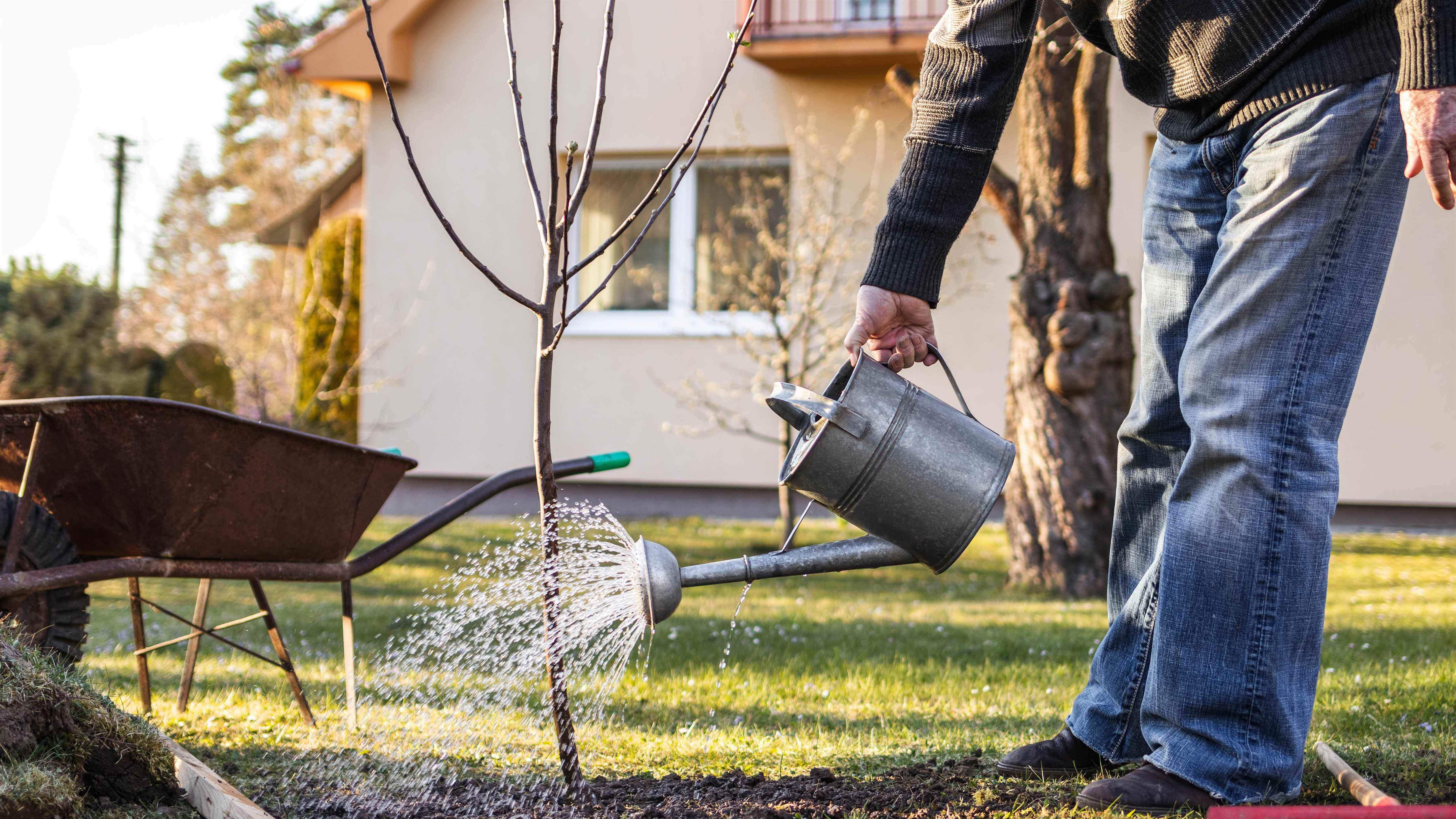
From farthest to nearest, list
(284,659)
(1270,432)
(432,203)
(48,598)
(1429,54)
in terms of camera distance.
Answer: (284,659) < (48,598) < (432,203) < (1270,432) < (1429,54)

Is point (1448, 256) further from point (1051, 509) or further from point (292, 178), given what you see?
point (292, 178)

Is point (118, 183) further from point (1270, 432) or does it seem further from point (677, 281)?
point (1270, 432)

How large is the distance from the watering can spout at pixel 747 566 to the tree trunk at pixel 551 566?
0.26m

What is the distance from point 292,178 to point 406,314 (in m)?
12.0

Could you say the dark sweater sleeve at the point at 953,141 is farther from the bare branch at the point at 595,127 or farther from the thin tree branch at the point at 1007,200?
the thin tree branch at the point at 1007,200

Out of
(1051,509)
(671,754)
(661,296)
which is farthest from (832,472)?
(661,296)

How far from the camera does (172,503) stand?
2.47 m

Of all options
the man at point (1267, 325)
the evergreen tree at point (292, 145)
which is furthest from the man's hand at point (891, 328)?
the evergreen tree at point (292, 145)

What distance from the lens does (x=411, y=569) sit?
699 cm

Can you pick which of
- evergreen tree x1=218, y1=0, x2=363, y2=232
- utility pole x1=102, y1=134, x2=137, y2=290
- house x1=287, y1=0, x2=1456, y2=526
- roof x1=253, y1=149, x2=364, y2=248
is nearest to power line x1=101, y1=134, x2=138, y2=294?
utility pole x1=102, y1=134, x2=137, y2=290

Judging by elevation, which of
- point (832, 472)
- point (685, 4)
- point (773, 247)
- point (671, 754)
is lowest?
point (671, 754)

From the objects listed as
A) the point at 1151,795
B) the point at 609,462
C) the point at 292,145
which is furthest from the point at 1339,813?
the point at 292,145

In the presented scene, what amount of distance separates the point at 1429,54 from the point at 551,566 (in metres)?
1.50

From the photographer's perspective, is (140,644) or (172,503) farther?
(140,644)
